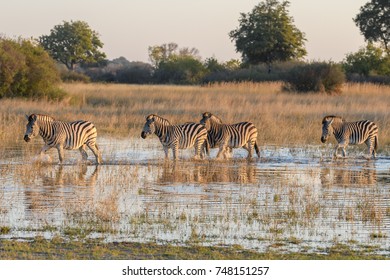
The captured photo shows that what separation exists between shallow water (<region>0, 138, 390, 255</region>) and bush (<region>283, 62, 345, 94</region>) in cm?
2152

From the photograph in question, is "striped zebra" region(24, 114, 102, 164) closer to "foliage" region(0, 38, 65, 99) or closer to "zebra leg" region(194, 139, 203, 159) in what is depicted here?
"zebra leg" region(194, 139, 203, 159)

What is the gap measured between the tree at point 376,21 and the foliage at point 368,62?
9.57 ft

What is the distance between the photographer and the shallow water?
30.7ft

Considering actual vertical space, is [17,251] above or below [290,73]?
below

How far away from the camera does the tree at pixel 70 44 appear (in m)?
94.1

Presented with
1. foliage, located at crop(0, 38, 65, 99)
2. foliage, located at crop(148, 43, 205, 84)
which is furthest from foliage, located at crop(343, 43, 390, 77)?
foliage, located at crop(0, 38, 65, 99)

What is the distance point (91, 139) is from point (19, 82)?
1574 centimetres

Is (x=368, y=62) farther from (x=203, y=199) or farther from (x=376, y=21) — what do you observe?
(x=203, y=199)

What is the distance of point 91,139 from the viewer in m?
16.5

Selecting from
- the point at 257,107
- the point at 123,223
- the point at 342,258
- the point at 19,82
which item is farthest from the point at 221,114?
the point at 342,258

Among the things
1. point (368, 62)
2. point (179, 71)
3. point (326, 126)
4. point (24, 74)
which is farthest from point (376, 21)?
point (326, 126)

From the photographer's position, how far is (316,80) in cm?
3922
